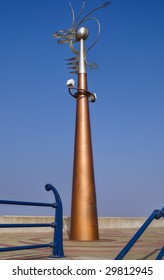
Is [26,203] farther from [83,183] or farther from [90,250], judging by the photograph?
[83,183]

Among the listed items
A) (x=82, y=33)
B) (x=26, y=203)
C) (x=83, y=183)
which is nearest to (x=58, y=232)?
(x=26, y=203)

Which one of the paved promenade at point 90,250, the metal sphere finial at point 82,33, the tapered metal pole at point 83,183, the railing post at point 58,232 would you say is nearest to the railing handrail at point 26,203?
the railing post at point 58,232

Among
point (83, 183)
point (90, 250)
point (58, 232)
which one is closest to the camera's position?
point (58, 232)

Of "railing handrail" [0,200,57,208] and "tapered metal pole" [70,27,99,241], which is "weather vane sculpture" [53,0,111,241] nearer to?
"tapered metal pole" [70,27,99,241]

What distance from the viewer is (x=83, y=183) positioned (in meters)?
11.3

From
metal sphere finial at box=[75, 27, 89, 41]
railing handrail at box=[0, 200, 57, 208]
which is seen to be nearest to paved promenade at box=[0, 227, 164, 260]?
railing handrail at box=[0, 200, 57, 208]

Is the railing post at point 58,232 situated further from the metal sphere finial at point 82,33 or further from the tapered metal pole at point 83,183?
the metal sphere finial at point 82,33
